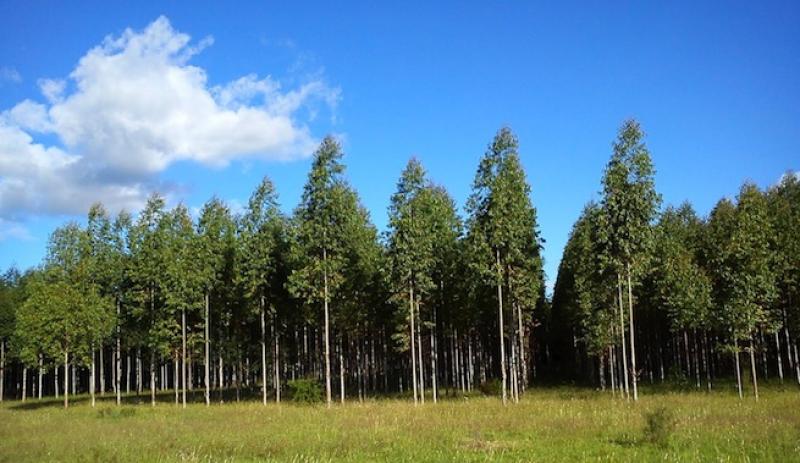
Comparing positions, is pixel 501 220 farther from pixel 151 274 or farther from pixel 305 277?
pixel 151 274

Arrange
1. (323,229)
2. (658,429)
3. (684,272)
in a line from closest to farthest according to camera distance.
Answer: (658,429)
(323,229)
(684,272)

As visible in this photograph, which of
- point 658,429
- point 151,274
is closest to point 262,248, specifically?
point 151,274

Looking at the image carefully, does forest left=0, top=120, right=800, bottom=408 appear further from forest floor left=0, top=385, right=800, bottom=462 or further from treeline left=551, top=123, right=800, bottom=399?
forest floor left=0, top=385, right=800, bottom=462

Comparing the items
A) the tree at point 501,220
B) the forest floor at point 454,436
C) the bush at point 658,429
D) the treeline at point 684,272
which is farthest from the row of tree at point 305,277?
the bush at point 658,429

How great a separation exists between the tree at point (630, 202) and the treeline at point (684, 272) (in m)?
0.06

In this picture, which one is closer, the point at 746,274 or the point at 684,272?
the point at 746,274

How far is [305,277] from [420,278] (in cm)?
760

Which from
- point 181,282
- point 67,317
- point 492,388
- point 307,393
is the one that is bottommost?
point 492,388

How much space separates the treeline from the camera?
119 ft

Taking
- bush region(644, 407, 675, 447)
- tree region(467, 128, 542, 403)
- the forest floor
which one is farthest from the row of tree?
bush region(644, 407, 675, 447)

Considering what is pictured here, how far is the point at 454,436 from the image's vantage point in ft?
65.4

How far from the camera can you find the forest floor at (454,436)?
16.3 metres

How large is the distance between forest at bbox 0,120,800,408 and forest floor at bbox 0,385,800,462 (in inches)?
394

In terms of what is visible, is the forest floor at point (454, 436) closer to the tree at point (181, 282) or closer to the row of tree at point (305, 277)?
the row of tree at point (305, 277)
